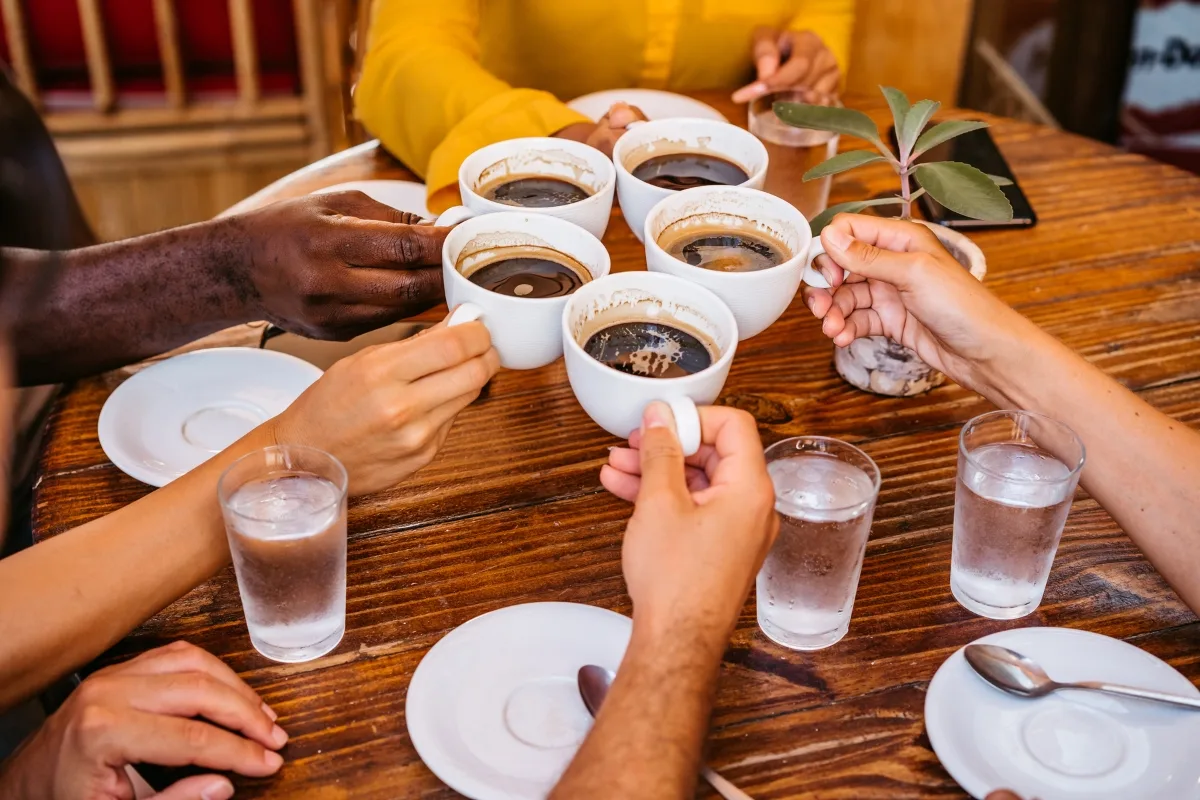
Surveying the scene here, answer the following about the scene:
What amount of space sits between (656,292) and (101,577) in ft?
1.93

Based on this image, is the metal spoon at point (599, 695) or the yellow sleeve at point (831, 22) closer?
the metal spoon at point (599, 695)

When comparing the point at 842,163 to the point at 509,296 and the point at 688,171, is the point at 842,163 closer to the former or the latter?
the point at 688,171

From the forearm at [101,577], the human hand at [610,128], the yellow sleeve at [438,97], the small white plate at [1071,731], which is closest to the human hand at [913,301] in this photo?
the small white plate at [1071,731]

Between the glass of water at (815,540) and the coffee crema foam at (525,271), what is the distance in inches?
12.0

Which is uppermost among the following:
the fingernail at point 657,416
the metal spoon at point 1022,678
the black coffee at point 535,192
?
the black coffee at point 535,192

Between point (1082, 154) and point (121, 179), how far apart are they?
253cm

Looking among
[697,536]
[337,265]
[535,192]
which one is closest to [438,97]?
[535,192]

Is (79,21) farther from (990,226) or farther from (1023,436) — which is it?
(1023,436)

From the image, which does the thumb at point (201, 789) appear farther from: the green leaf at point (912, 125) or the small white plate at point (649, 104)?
the small white plate at point (649, 104)

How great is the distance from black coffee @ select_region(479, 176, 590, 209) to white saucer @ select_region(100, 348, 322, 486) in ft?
1.03

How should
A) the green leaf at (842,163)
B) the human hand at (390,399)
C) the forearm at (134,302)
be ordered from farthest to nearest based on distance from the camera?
1. the forearm at (134,302)
2. the green leaf at (842,163)
3. the human hand at (390,399)

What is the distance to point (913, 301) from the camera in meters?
1.22

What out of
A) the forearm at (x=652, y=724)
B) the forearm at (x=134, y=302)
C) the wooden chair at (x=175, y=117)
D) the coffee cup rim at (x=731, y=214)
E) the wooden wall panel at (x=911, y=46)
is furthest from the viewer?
the wooden chair at (x=175, y=117)

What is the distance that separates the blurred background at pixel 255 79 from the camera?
9.30ft
